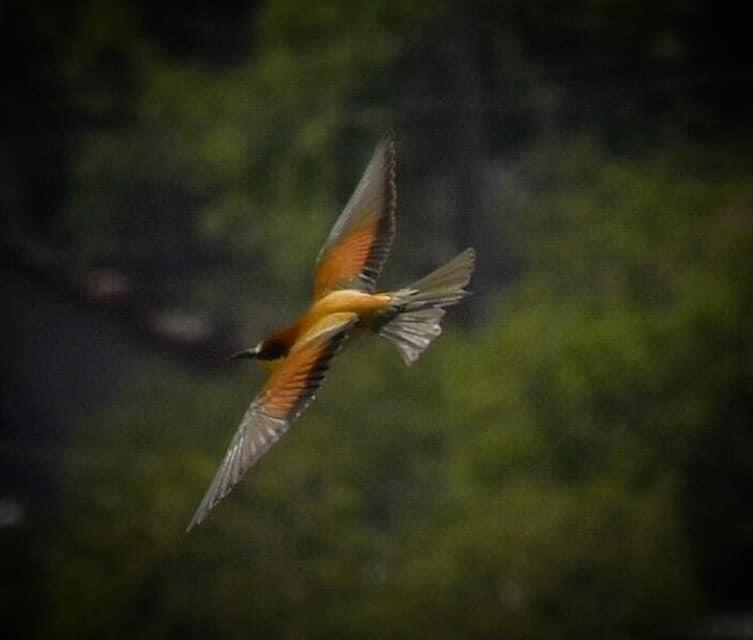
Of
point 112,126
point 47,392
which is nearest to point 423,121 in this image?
point 112,126

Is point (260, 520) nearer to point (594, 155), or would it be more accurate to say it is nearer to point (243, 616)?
point (243, 616)

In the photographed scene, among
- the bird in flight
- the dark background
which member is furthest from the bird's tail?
the dark background

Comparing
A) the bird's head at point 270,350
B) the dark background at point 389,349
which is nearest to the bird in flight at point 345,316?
the bird's head at point 270,350

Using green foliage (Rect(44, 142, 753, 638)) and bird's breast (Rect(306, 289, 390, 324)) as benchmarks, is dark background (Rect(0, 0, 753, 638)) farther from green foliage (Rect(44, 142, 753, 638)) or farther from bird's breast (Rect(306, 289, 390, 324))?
bird's breast (Rect(306, 289, 390, 324))

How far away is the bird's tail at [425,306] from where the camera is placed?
1.15 metres

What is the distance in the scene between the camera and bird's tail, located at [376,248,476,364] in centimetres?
115

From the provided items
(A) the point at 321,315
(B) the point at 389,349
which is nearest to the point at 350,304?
(A) the point at 321,315

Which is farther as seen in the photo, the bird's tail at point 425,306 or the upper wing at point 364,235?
the upper wing at point 364,235

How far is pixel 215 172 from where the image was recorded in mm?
3871

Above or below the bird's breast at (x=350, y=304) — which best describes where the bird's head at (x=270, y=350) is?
below

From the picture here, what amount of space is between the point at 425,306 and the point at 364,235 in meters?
0.15

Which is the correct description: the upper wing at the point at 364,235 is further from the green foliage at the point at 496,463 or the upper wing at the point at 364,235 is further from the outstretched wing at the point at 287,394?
the green foliage at the point at 496,463

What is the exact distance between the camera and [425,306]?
1.20m

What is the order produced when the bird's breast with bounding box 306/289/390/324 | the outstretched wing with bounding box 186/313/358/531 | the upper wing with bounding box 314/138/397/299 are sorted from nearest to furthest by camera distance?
the outstretched wing with bounding box 186/313/358/531
the bird's breast with bounding box 306/289/390/324
the upper wing with bounding box 314/138/397/299
